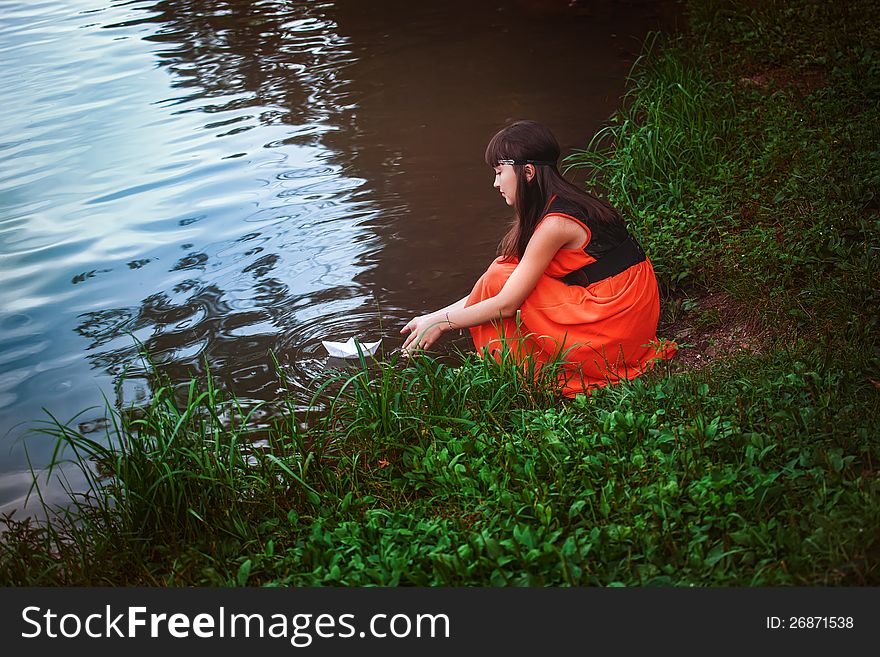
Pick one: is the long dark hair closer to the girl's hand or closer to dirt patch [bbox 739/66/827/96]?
the girl's hand

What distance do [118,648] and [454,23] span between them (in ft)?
30.5

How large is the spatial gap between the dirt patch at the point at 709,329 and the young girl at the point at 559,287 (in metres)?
0.18

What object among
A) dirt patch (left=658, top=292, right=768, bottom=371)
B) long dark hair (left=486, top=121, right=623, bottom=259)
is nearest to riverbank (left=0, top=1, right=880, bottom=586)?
dirt patch (left=658, top=292, right=768, bottom=371)

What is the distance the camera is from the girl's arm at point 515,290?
4.00 metres

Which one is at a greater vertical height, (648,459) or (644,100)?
(644,100)

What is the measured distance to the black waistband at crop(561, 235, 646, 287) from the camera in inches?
163

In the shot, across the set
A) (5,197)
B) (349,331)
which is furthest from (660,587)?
(5,197)

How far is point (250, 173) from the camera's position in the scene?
707 centimetres

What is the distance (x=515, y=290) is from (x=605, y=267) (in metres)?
0.44

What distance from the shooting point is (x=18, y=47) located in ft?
34.3

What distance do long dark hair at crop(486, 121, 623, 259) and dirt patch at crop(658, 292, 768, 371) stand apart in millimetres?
734

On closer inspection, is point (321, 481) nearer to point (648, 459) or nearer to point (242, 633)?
point (242, 633)

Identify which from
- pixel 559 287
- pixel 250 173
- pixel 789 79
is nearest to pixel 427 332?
pixel 559 287

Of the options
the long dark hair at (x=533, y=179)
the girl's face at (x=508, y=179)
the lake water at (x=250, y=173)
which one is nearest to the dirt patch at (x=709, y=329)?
the long dark hair at (x=533, y=179)
